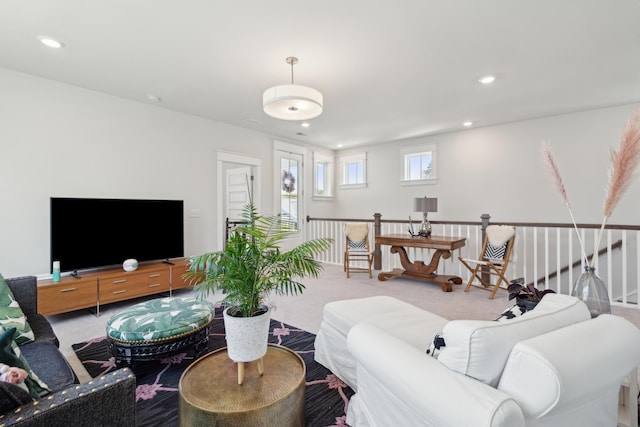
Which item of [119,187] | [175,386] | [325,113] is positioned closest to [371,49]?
[325,113]

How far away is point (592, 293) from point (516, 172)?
442 cm

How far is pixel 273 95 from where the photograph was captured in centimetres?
244

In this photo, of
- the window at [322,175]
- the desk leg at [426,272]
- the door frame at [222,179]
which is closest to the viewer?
the desk leg at [426,272]

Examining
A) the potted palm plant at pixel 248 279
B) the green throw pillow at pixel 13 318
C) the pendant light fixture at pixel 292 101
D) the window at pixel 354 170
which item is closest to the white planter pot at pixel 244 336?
the potted palm plant at pixel 248 279

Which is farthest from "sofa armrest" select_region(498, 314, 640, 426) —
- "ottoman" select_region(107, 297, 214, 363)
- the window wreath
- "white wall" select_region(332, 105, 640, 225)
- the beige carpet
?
the window wreath

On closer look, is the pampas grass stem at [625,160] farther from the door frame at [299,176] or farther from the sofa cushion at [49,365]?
the door frame at [299,176]

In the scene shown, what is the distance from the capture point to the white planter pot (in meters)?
1.37

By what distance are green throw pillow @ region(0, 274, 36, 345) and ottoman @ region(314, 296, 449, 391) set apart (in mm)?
1770

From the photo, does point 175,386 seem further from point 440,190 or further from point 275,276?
point 440,190

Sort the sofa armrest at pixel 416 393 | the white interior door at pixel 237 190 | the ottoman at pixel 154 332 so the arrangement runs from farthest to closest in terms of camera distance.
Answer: the white interior door at pixel 237 190
the ottoman at pixel 154 332
the sofa armrest at pixel 416 393

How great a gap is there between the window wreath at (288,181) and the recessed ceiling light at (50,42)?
3.80 metres

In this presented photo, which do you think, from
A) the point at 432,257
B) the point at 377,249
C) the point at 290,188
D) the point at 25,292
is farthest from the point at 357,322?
the point at 290,188

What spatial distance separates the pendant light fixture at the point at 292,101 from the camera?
2.39 meters

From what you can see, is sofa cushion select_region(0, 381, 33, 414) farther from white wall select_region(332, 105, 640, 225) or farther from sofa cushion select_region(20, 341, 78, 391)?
white wall select_region(332, 105, 640, 225)
